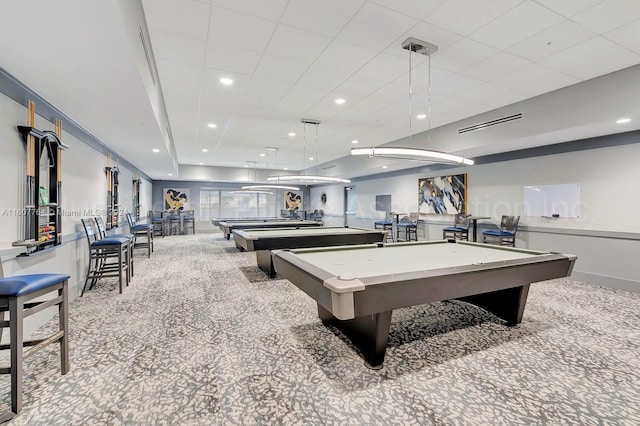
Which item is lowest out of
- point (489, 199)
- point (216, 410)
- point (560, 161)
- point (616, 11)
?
point (216, 410)

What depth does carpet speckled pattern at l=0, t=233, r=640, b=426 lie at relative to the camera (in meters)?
1.74

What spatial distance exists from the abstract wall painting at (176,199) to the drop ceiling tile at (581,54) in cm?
1333

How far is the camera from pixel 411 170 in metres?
8.80

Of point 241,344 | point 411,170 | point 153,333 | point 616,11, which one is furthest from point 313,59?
point 411,170

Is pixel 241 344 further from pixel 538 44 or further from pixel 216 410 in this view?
pixel 538 44

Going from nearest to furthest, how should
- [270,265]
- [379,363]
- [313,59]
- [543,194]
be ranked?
[379,363], [313,59], [270,265], [543,194]

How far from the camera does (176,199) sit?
13148mm

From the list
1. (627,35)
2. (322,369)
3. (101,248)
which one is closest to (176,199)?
(101,248)

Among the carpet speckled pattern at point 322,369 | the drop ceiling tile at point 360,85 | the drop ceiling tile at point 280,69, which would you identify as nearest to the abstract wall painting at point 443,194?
the carpet speckled pattern at point 322,369

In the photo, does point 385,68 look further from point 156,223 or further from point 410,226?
point 156,223

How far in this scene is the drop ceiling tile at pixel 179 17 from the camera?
2441mm

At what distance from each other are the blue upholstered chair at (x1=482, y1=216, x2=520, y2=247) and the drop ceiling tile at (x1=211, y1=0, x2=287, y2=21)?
17.9ft

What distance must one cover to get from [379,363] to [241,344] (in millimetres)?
1250

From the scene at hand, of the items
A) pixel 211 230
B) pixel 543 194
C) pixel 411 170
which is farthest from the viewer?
pixel 211 230
